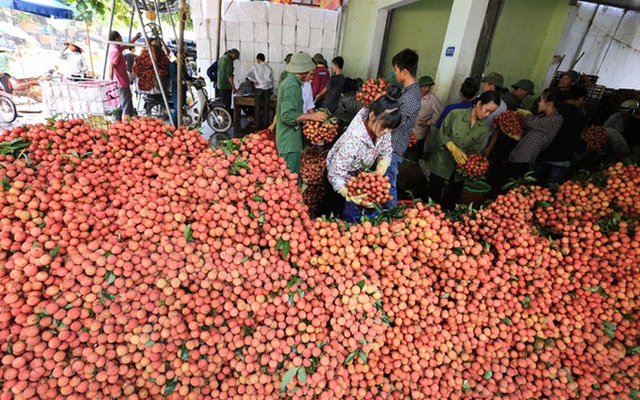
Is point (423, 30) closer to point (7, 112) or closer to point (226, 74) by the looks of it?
point (226, 74)

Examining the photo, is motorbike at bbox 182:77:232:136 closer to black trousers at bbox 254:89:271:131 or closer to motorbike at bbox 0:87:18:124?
black trousers at bbox 254:89:271:131

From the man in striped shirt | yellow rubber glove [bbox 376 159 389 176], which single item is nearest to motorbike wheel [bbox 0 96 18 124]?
the man in striped shirt

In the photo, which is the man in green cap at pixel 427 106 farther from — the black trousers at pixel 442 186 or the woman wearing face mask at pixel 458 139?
Answer: the black trousers at pixel 442 186

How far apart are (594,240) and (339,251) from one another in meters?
1.52

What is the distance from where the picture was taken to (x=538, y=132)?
12.1ft

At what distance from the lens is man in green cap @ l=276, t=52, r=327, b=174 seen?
3.09 m

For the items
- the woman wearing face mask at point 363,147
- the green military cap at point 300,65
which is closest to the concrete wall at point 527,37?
the green military cap at point 300,65

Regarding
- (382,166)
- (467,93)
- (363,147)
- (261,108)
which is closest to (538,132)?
(467,93)

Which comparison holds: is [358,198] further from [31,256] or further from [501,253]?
[31,256]

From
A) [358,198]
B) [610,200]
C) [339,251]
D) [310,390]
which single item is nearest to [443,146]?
[610,200]

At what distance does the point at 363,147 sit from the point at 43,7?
404 inches

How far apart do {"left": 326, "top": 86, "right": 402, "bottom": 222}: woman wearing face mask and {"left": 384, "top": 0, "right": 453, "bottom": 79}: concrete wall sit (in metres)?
6.06

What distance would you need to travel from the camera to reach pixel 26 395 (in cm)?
109

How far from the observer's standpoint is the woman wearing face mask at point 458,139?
3.27m
